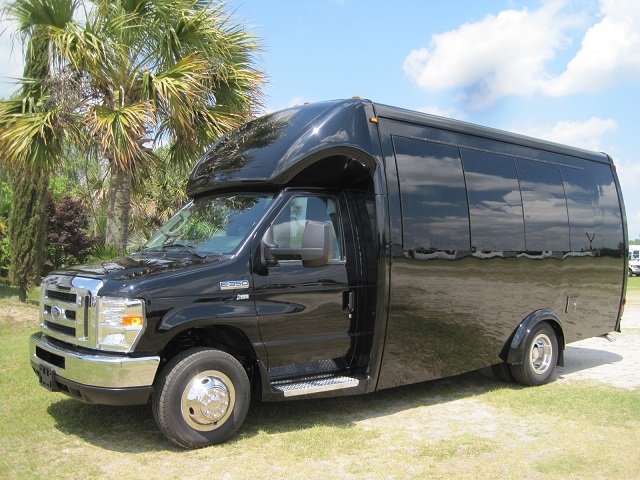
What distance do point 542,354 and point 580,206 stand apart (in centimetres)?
210

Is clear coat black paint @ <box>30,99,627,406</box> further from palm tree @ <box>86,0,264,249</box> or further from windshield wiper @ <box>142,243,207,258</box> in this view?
palm tree @ <box>86,0,264,249</box>

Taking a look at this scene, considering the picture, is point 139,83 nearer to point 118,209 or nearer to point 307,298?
point 118,209

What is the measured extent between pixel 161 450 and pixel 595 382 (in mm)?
5671

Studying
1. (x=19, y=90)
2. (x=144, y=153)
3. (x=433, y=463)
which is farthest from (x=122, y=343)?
(x=19, y=90)

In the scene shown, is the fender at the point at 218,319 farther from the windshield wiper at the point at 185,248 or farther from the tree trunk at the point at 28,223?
the tree trunk at the point at 28,223

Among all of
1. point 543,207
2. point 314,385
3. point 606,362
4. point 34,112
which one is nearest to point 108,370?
point 314,385

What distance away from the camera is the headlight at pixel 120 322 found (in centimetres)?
491

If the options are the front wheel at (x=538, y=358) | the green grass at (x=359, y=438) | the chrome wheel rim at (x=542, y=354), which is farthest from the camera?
the chrome wheel rim at (x=542, y=354)

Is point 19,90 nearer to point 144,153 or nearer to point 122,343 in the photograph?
point 144,153

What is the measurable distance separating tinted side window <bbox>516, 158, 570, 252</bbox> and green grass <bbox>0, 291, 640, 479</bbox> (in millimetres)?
1862

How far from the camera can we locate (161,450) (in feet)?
17.2

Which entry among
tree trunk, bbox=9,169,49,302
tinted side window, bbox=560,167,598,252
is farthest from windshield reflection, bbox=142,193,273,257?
tree trunk, bbox=9,169,49,302

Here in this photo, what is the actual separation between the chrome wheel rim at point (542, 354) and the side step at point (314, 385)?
10.0 feet

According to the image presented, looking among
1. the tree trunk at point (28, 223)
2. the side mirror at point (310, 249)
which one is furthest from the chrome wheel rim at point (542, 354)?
the tree trunk at point (28, 223)
